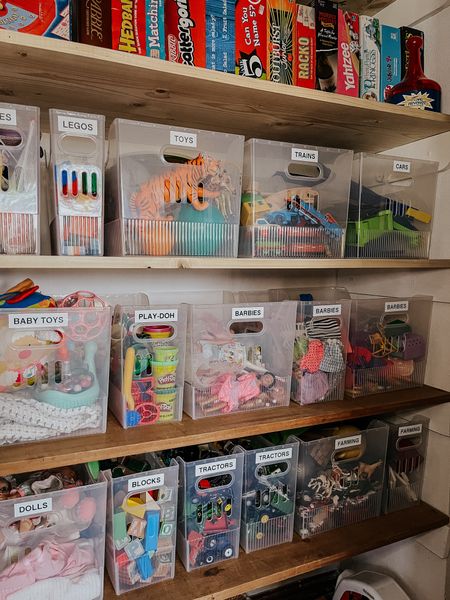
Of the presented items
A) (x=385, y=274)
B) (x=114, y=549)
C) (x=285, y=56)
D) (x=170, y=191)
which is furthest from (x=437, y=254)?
(x=114, y=549)

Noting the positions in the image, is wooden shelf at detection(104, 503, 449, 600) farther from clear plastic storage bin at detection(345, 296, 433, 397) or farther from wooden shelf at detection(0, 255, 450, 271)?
wooden shelf at detection(0, 255, 450, 271)

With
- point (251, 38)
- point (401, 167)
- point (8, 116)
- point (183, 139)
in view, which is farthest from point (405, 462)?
point (8, 116)

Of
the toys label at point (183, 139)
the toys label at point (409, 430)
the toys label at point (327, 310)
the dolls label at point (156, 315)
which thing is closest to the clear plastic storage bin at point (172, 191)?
the toys label at point (183, 139)

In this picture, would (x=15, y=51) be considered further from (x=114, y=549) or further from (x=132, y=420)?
(x=114, y=549)

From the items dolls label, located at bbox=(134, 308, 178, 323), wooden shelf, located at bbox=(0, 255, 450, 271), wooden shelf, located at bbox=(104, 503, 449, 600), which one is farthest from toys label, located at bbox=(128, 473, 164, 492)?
wooden shelf, located at bbox=(0, 255, 450, 271)

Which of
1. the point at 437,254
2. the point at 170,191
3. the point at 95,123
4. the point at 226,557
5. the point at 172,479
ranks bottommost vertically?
the point at 226,557

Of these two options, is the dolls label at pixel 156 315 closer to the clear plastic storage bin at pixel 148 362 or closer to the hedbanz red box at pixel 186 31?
the clear plastic storage bin at pixel 148 362

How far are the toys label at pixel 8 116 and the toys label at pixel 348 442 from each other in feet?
3.37

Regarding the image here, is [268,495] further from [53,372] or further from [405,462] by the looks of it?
[53,372]

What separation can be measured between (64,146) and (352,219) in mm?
721

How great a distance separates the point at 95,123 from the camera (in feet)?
2.97

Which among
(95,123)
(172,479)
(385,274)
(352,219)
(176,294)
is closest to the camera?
(95,123)

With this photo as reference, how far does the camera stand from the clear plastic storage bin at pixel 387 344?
1261mm

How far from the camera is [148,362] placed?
1.03 metres
